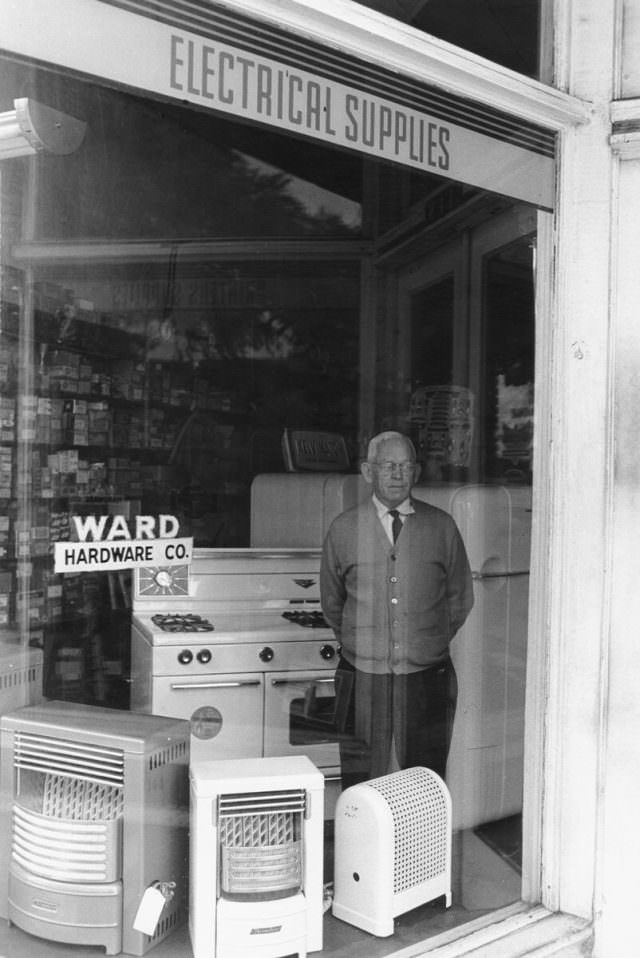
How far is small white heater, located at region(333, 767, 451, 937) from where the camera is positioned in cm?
254

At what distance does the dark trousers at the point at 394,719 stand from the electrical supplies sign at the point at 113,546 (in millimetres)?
817

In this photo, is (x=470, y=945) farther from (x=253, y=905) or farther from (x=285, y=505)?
(x=285, y=505)

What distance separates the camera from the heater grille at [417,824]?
8.52 ft

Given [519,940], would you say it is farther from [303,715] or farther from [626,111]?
[626,111]

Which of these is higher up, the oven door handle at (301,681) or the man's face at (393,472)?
the man's face at (393,472)

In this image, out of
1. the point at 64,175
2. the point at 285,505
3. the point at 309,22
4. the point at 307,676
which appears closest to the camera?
the point at 309,22

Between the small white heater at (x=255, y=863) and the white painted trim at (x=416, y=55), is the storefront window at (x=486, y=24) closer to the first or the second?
the white painted trim at (x=416, y=55)

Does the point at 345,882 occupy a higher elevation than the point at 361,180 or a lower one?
lower

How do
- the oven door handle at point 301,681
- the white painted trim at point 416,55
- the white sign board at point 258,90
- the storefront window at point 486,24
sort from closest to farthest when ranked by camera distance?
the white sign board at point 258,90 → the white painted trim at point 416,55 → the storefront window at point 486,24 → the oven door handle at point 301,681

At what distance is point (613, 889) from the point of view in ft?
8.20

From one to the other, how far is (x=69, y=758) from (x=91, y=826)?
0.17 metres

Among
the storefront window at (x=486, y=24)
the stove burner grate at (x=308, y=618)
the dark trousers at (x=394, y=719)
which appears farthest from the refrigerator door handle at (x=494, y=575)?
Answer: the storefront window at (x=486, y=24)

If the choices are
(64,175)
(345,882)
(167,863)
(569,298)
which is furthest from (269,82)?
(345,882)

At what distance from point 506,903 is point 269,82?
7.12 ft
